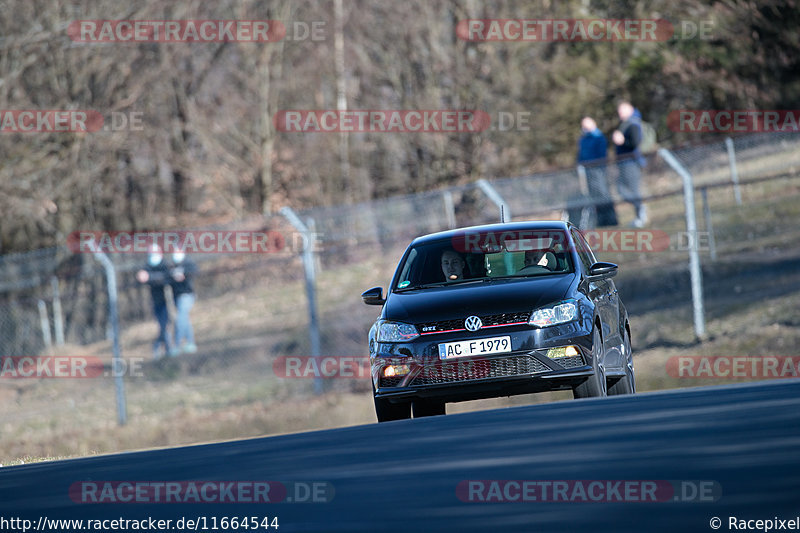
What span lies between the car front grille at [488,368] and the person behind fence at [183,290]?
10418 millimetres

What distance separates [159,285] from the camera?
2086cm

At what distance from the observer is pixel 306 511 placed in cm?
587

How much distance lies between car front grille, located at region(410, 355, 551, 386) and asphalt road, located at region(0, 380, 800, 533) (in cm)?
34

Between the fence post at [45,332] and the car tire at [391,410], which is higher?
the fence post at [45,332]

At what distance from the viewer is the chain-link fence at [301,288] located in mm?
19297

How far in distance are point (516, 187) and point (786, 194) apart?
509 centimetres

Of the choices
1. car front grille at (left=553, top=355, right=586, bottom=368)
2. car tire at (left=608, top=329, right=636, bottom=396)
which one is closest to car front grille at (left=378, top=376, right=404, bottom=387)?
car front grille at (left=553, top=355, right=586, bottom=368)

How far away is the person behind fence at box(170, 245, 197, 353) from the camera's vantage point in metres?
20.0

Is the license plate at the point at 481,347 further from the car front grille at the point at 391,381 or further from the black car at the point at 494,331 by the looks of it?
the car front grille at the point at 391,381

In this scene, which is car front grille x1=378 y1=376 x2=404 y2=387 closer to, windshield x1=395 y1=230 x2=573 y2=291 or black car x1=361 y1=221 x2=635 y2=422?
black car x1=361 y1=221 x2=635 y2=422

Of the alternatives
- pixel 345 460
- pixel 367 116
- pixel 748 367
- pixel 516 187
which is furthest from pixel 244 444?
pixel 367 116

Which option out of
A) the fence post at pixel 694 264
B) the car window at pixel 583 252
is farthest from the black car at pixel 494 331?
the fence post at pixel 694 264

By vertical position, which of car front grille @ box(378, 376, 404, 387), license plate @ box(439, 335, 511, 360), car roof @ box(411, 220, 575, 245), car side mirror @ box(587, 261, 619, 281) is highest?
car roof @ box(411, 220, 575, 245)

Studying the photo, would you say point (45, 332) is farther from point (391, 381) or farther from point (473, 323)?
point (473, 323)
